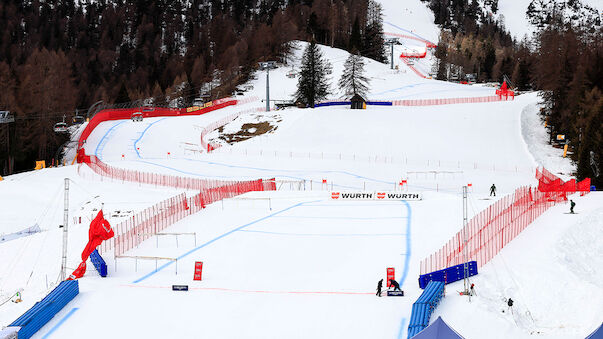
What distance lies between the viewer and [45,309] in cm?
2270

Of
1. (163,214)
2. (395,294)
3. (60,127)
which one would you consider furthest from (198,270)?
(60,127)

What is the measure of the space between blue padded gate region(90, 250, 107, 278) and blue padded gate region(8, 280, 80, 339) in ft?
7.65

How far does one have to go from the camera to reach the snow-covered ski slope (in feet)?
75.8

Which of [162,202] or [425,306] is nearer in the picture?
[425,306]

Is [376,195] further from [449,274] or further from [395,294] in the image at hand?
[395,294]

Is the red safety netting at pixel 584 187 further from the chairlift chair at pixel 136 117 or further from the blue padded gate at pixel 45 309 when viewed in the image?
the chairlift chair at pixel 136 117

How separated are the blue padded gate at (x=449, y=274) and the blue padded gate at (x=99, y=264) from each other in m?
12.9

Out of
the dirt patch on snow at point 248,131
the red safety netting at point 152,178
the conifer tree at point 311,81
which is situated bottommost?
the red safety netting at point 152,178

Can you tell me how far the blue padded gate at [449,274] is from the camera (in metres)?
25.7

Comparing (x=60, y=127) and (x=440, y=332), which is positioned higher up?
(x=60, y=127)

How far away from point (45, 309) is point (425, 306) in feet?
41.2

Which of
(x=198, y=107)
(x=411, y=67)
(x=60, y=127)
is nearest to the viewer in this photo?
(x=60, y=127)

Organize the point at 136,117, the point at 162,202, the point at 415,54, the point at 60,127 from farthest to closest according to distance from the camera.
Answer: the point at 415,54, the point at 136,117, the point at 60,127, the point at 162,202

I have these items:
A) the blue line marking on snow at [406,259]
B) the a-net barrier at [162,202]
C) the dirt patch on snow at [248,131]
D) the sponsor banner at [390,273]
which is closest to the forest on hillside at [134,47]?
the a-net barrier at [162,202]
